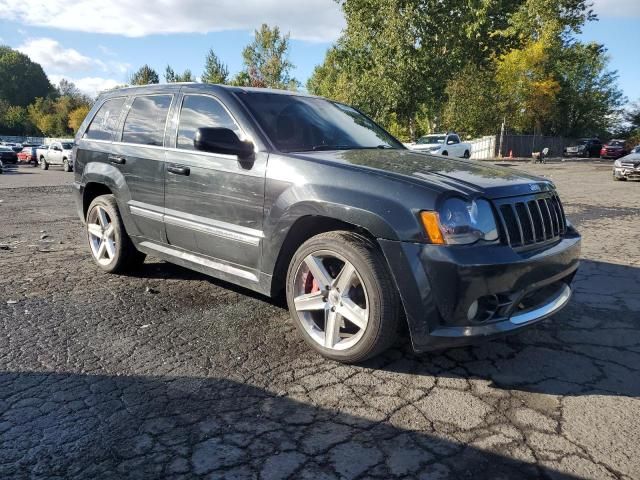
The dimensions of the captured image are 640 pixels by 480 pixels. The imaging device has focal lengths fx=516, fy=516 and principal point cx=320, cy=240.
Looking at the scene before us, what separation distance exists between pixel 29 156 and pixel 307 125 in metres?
36.3

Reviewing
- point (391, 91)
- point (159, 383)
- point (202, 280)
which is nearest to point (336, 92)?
point (391, 91)

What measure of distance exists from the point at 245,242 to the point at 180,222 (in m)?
0.80

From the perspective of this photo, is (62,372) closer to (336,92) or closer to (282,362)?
(282,362)

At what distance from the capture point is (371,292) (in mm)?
3014

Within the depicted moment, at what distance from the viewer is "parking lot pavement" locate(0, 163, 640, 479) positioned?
2.27 m

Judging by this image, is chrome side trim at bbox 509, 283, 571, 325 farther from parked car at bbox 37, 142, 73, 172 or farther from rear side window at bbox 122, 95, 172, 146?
parked car at bbox 37, 142, 73, 172

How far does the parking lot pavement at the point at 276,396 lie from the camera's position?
227 centimetres

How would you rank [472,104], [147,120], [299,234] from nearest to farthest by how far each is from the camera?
[299,234] → [147,120] → [472,104]

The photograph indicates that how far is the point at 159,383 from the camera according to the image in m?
2.97

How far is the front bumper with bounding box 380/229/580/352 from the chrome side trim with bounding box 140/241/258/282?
4.16ft

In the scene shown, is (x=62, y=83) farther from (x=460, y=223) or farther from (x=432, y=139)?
(x=460, y=223)

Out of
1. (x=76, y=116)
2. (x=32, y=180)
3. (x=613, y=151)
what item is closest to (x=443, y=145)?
(x=32, y=180)

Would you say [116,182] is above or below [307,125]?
below

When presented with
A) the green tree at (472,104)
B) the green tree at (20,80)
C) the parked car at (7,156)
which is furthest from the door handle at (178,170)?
the green tree at (20,80)
